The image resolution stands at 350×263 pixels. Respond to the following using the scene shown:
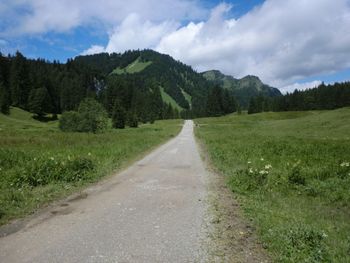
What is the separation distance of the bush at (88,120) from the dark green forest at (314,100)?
94779 mm

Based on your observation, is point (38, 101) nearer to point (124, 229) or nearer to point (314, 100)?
point (314, 100)

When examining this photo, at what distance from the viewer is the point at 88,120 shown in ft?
226

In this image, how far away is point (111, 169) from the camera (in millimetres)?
17250

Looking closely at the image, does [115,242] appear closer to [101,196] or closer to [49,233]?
[49,233]

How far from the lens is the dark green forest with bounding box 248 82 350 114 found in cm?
12677

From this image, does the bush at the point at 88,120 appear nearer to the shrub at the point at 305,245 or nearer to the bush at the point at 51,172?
the bush at the point at 51,172

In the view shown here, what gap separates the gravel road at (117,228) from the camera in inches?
245

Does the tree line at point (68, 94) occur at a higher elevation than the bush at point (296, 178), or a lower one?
higher

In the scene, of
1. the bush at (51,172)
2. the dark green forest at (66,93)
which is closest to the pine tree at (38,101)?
the dark green forest at (66,93)

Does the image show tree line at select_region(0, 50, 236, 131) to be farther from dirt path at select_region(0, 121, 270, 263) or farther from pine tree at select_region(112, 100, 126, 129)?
dirt path at select_region(0, 121, 270, 263)

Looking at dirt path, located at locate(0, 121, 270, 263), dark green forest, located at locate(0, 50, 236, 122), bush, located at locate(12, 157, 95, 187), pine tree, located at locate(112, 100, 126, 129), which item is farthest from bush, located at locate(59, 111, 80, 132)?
dirt path, located at locate(0, 121, 270, 263)

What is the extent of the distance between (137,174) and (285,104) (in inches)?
5419

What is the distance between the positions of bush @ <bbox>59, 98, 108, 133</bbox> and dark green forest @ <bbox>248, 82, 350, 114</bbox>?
9478 cm

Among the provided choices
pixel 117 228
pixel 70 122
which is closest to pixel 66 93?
pixel 70 122
